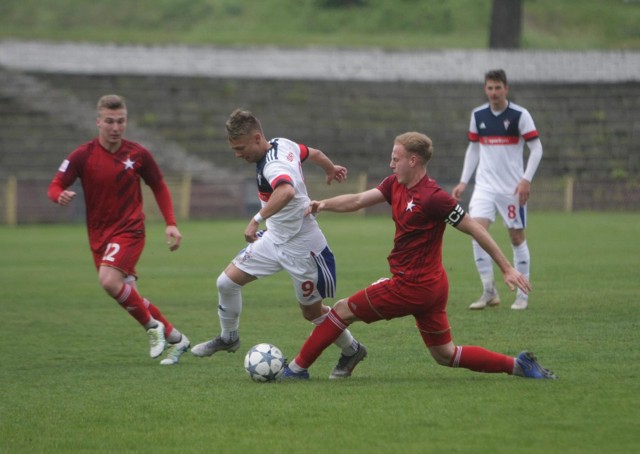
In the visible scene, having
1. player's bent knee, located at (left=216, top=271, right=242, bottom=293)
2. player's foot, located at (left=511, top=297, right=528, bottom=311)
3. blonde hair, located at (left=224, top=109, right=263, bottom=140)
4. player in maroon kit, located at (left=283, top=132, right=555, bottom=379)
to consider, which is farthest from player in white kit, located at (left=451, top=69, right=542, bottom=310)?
player in maroon kit, located at (left=283, top=132, right=555, bottom=379)

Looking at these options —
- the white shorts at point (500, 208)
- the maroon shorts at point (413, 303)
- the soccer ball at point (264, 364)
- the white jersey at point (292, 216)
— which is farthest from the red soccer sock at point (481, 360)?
the white shorts at point (500, 208)

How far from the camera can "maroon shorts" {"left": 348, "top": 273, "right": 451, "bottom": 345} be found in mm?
6988

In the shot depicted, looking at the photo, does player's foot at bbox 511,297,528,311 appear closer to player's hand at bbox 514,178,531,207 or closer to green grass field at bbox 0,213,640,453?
green grass field at bbox 0,213,640,453

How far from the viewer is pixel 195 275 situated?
53.0 ft

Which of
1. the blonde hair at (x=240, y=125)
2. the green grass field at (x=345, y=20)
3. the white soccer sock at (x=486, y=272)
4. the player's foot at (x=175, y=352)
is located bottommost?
the player's foot at (x=175, y=352)

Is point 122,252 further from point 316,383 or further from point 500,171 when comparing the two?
point 500,171

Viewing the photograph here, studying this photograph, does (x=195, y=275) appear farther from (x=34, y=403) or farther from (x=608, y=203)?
(x=608, y=203)

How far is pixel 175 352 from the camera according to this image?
8.75m

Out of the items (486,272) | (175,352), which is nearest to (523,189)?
(486,272)

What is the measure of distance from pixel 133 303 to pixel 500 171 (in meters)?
4.61

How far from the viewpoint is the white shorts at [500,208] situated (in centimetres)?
1139

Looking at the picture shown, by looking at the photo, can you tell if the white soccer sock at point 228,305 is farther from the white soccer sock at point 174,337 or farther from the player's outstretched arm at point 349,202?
the player's outstretched arm at point 349,202

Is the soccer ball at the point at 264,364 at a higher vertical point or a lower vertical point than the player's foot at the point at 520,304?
lower

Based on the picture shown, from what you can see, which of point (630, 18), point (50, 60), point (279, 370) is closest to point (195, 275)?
point (279, 370)
